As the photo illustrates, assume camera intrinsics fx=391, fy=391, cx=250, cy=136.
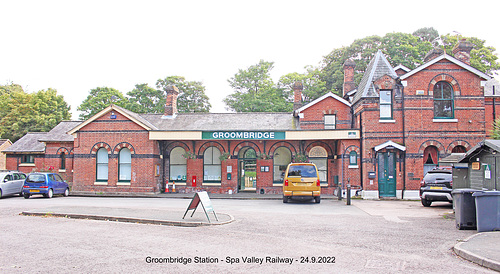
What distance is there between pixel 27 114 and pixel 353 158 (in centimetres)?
3716

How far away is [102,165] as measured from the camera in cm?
2500

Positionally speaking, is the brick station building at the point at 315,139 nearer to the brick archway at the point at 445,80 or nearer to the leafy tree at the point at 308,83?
the brick archway at the point at 445,80

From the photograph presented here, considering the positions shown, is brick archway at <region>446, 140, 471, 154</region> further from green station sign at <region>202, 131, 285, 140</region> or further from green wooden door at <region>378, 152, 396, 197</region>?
green station sign at <region>202, 131, 285, 140</region>

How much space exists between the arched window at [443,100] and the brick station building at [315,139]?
0.16ft

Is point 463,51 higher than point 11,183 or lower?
higher

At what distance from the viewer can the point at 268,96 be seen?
154 ft

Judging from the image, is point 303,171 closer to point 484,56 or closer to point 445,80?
point 445,80

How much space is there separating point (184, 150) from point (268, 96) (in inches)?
915

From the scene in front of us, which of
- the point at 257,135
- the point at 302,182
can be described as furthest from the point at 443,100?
the point at 257,135

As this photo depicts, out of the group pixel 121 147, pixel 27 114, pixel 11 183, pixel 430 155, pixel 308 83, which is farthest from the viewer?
pixel 308 83

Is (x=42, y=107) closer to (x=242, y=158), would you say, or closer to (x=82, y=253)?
(x=242, y=158)

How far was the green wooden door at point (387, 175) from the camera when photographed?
69.9 ft

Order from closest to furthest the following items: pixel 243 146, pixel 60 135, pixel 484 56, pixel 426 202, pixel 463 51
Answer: pixel 426 202 → pixel 243 146 → pixel 463 51 → pixel 60 135 → pixel 484 56

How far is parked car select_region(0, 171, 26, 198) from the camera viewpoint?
70.9 ft
